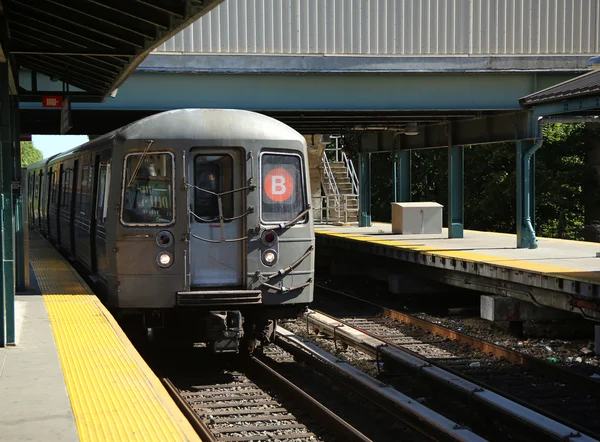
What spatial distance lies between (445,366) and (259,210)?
278 cm

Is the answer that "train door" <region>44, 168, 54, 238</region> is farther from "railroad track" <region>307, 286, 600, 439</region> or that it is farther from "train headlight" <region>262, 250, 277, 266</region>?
"train headlight" <region>262, 250, 277, 266</region>

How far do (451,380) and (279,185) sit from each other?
2874 millimetres

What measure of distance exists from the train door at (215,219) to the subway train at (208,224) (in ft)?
0.04

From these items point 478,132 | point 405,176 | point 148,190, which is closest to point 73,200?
point 148,190

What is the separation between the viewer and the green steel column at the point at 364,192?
1160 inches

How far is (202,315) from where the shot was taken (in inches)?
404

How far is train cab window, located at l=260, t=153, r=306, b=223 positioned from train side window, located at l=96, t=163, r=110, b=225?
6.07ft

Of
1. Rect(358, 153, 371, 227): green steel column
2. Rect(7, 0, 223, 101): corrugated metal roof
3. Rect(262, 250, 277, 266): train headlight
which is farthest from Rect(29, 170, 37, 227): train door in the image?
Rect(262, 250, 277, 266): train headlight

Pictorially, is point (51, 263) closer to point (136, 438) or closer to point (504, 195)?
point (136, 438)

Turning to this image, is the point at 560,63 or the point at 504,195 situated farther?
the point at 504,195

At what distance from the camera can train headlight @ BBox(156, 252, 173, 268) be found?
10094 mm

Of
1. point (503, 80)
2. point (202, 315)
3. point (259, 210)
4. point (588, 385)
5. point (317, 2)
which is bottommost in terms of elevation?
point (588, 385)

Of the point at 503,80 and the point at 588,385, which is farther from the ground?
the point at 503,80

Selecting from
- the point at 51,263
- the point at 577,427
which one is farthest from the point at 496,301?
the point at 51,263
